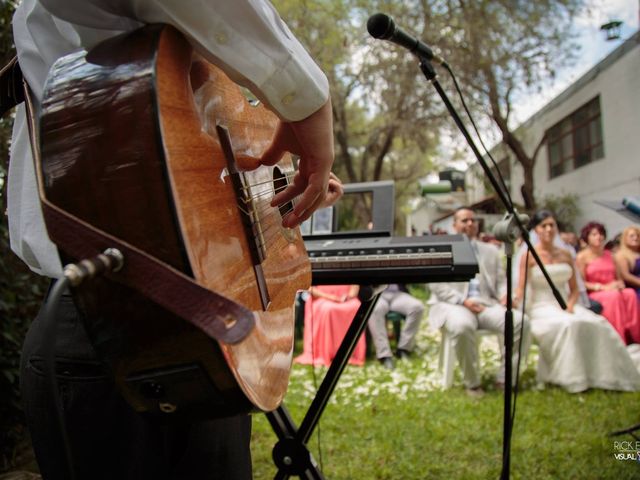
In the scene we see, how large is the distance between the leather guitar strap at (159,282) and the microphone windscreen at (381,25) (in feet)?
4.09

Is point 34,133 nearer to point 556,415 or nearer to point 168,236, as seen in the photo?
point 168,236

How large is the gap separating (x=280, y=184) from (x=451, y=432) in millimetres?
2837

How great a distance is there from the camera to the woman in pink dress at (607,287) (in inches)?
221

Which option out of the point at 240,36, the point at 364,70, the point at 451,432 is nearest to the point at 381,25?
the point at 240,36

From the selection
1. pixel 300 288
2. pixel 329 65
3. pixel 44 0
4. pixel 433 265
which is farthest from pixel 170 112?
pixel 329 65

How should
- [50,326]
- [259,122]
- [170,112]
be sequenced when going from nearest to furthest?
[50,326], [170,112], [259,122]

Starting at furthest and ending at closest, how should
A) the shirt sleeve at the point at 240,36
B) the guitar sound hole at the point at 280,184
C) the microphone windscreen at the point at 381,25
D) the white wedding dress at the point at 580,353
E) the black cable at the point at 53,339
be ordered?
the white wedding dress at the point at 580,353, the microphone windscreen at the point at 381,25, the guitar sound hole at the point at 280,184, the shirt sleeve at the point at 240,36, the black cable at the point at 53,339

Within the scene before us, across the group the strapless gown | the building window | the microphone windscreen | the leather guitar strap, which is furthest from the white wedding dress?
the building window

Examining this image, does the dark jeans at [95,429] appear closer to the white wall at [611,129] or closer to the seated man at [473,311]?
the seated man at [473,311]

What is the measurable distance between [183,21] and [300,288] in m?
0.81

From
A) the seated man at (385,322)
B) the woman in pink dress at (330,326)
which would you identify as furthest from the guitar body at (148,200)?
the seated man at (385,322)

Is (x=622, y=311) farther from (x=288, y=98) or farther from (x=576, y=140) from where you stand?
(x=576, y=140)

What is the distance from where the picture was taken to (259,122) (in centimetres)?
125

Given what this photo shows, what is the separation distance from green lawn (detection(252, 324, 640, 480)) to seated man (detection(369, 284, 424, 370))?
811 millimetres
